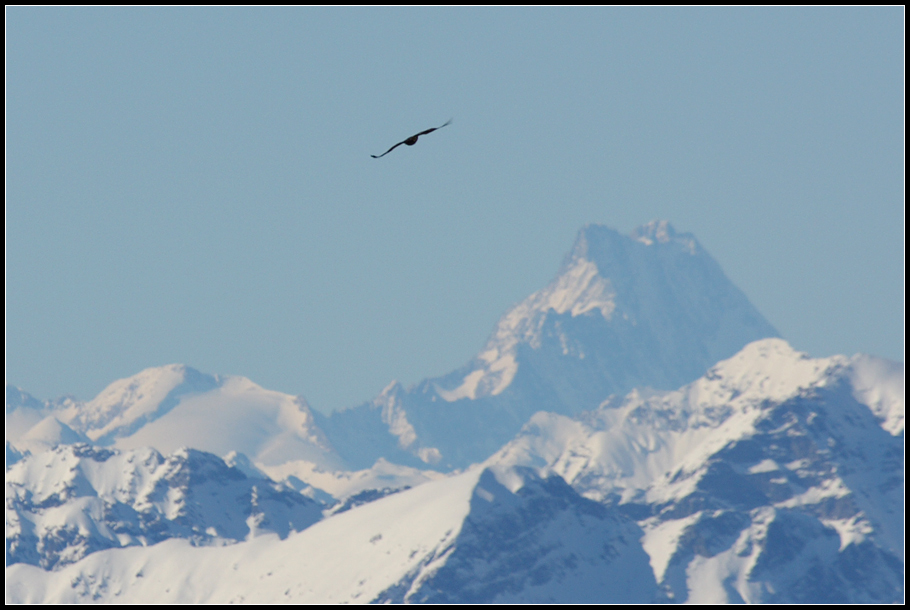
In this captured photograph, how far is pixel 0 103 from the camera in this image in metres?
197

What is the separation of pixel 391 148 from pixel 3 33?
9737 centimetres

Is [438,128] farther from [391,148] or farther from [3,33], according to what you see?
[3,33]

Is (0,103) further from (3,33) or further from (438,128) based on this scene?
(438,128)

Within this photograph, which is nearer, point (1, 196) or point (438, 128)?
point (438, 128)

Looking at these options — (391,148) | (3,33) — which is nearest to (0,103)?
(3,33)

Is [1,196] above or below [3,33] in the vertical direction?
below

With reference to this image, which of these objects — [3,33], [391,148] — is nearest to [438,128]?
[391,148]

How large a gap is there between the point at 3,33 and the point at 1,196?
16.0 m

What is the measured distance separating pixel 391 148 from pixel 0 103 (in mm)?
101770

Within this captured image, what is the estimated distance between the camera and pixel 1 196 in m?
195

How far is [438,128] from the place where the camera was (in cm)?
10406

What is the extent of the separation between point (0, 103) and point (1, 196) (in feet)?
30.9

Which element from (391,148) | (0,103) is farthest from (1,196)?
(391,148)

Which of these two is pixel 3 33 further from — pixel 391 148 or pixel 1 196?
pixel 391 148
